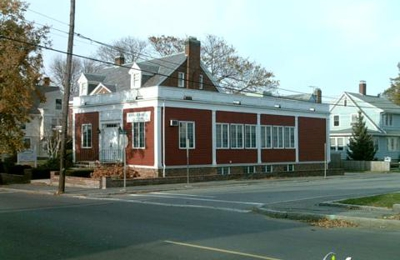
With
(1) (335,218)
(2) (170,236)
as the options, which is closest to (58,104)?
(1) (335,218)

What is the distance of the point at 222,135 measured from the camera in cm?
3506

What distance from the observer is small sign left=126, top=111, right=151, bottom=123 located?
31.7 m

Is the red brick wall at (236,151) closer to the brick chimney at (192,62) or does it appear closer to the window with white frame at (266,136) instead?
the window with white frame at (266,136)

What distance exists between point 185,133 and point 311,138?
14669 mm

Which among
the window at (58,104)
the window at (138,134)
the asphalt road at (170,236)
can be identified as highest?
the window at (58,104)

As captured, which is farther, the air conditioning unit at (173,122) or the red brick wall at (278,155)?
the red brick wall at (278,155)

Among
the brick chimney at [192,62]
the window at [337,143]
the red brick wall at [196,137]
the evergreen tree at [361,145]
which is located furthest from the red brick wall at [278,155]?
the window at [337,143]

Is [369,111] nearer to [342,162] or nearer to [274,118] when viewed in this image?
[342,162]

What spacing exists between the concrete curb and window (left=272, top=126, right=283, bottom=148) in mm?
23285

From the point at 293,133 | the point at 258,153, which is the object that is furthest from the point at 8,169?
the point at 293,133

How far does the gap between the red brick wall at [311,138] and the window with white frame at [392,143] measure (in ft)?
74.9

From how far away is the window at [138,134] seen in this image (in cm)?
3225

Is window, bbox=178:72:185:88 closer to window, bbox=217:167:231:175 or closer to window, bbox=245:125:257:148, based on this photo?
window, bbox=245:125:257:148

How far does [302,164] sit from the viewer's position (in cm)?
4166
